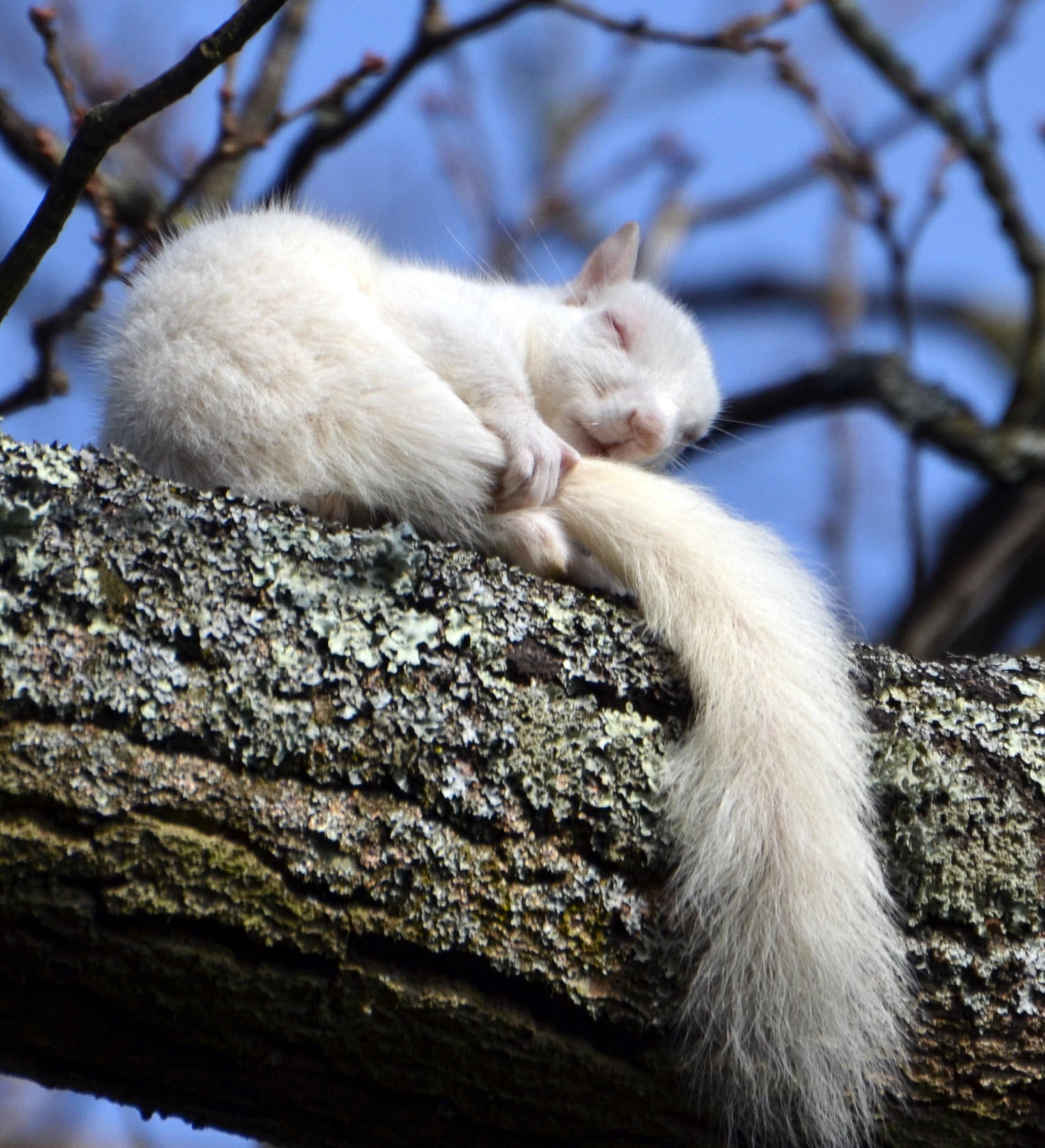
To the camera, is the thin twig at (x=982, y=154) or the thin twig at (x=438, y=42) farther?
the thin twig at (x=982, y=154)

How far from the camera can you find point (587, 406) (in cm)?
264

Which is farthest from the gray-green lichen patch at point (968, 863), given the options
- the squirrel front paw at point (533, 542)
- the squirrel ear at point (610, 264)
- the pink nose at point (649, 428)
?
the squirrel ear at point (610, 264)

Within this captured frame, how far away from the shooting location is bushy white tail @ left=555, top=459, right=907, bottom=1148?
62.7 inches

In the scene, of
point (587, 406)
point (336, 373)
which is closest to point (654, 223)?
point (587, 406)

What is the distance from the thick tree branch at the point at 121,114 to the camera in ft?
5.57

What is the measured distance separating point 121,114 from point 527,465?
824mm

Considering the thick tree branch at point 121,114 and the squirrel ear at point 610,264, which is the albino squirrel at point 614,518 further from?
the squirrel ear at point 610,264

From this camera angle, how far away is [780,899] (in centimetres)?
162

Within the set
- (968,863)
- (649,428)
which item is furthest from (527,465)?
(968,863)

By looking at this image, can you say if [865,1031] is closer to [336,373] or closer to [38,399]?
[336,373]

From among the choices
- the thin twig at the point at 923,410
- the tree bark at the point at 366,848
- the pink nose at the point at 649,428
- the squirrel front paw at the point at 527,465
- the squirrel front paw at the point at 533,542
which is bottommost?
the tree bark at the point at 366,848

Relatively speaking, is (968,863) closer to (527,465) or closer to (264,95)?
(527,465)

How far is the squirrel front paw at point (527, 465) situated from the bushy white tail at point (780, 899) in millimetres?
370

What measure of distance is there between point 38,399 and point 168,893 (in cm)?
167
